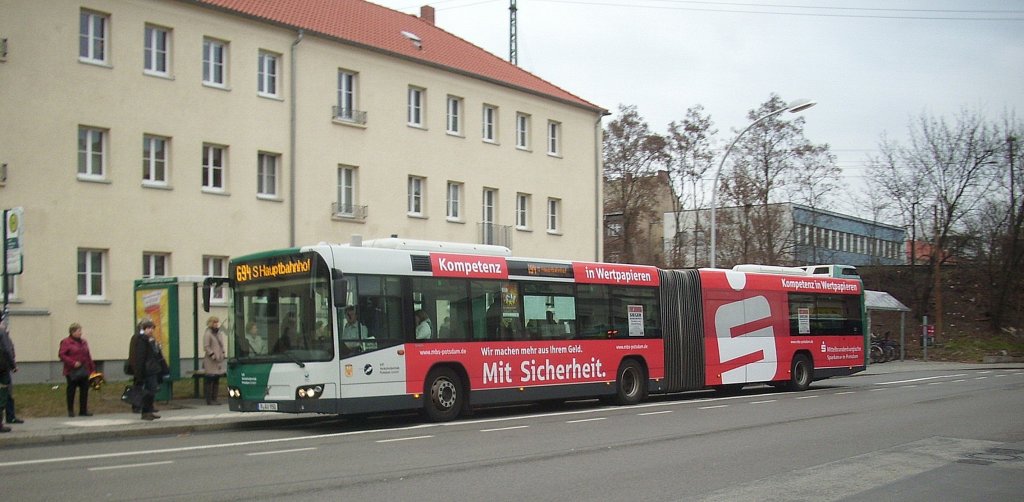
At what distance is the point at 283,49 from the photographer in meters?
30.5

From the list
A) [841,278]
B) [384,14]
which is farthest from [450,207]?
[841,278]

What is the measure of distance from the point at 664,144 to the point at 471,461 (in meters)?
46.3

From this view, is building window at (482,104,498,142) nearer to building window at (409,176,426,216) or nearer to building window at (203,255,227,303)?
building window at (409,176,426,216)

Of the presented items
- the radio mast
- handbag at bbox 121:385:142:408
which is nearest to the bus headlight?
handbag at bbox 121:385:142:408

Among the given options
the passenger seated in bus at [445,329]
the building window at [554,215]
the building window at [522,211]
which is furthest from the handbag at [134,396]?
the building window at [554,215]

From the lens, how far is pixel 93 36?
26.0 meters

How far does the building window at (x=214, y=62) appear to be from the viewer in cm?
2864

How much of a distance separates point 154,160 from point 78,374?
38.0ft

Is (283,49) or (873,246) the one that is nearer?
(283,49)

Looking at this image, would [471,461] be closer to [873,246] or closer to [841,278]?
[841,278]

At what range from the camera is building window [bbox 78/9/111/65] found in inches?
1016

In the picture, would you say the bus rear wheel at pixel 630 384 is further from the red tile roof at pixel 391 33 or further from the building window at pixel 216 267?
the red tile roof at pixel 391 33

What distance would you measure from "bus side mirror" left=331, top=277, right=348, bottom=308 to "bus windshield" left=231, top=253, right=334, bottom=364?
1.52 feet

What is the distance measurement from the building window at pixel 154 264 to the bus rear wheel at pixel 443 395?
42.5ft
